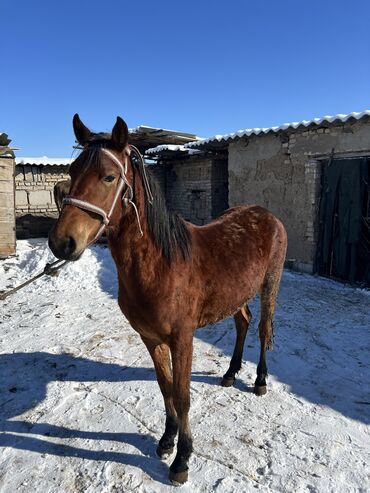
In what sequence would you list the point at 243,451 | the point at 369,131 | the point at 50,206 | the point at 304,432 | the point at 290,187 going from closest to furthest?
the point at 243,451 → the point at 304,432 → the point at 369,131 → the point at 290,187 → the point at 50,206

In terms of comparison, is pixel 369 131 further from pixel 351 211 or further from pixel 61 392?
pixel 61 392

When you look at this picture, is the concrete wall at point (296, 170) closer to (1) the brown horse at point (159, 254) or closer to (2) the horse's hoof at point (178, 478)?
(1) the brown horse at point (159, 254)

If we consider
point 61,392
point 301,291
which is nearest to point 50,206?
point 301,291

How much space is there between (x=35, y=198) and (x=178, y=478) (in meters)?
12.2

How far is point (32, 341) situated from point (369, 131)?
22.1 ft

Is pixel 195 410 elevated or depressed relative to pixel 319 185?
depressed

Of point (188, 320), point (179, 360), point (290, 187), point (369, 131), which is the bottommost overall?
point (179, 360)

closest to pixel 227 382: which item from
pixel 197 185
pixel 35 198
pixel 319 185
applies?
pixel 319 185

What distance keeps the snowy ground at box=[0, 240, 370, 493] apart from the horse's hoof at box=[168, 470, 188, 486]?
0.03m

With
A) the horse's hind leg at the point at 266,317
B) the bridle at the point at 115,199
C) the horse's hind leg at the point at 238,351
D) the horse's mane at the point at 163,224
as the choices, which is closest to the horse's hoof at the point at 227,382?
the horse's hind leg at the point at 238,351

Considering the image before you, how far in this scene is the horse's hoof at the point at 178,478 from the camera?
2.16 metres

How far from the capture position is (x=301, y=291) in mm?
6520

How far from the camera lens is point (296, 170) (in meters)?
7.86

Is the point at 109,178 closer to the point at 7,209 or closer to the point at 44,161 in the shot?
the point at 7,209
